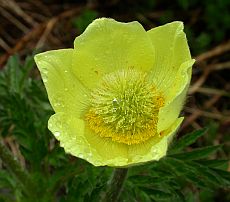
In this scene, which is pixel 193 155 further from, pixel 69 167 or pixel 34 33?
pixel 34 33

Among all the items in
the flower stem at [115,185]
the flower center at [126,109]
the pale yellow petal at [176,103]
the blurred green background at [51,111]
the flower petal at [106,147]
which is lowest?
the blurred green background at [51,111]

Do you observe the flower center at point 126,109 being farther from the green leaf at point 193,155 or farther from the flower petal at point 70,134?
the green leaf at point 193,155

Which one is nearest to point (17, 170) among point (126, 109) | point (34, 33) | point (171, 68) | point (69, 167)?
point (69, 167)

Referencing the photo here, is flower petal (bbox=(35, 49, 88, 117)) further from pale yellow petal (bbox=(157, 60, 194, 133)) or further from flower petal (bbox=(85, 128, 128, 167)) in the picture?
pale yellow petal (bbox=(157, 60, 194, 133))

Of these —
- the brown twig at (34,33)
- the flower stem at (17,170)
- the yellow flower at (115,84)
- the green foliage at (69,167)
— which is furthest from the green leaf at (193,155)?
the brown twig at (34,33)

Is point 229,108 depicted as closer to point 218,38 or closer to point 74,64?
point 218,38

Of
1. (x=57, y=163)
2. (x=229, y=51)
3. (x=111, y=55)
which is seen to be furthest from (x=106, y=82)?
(x=229, y=51)
